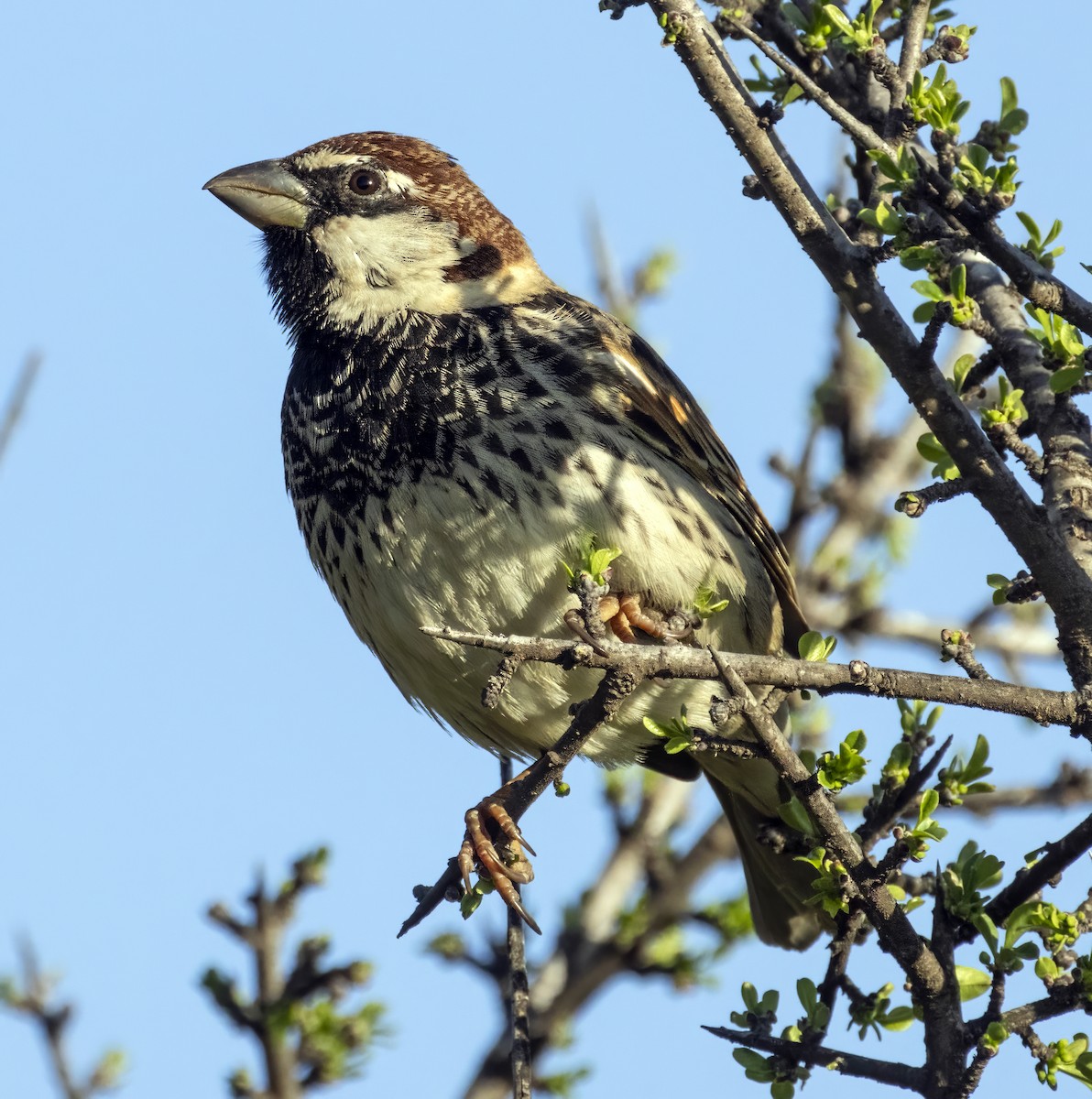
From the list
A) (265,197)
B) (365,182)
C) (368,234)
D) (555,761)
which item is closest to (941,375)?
(555,761)

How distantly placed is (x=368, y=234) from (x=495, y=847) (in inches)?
81.9

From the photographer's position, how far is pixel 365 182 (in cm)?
505

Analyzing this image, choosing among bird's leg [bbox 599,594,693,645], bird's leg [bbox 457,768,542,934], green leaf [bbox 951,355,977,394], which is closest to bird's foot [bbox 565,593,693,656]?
bird's leg [bbox 599,594,693,645]

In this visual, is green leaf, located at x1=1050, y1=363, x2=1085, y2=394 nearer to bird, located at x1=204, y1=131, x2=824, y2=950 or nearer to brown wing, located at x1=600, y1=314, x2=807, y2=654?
bird, located at x1=204, y1=131, x2=824, y2=950

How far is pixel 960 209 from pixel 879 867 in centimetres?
139

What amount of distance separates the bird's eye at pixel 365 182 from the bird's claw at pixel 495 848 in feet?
6.96

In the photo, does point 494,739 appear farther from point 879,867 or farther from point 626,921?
point 879,867

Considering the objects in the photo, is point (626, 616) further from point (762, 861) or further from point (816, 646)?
point (762, 861)

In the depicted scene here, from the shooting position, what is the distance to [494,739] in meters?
5.05

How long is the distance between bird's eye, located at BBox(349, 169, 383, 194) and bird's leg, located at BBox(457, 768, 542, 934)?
83.3 inches

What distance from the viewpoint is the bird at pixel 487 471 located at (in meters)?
4.11

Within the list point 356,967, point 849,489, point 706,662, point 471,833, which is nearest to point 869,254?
point 706,662

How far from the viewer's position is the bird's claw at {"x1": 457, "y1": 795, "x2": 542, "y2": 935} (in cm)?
399

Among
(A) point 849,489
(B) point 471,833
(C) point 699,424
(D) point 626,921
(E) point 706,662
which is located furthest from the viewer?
(A) point 849,489
